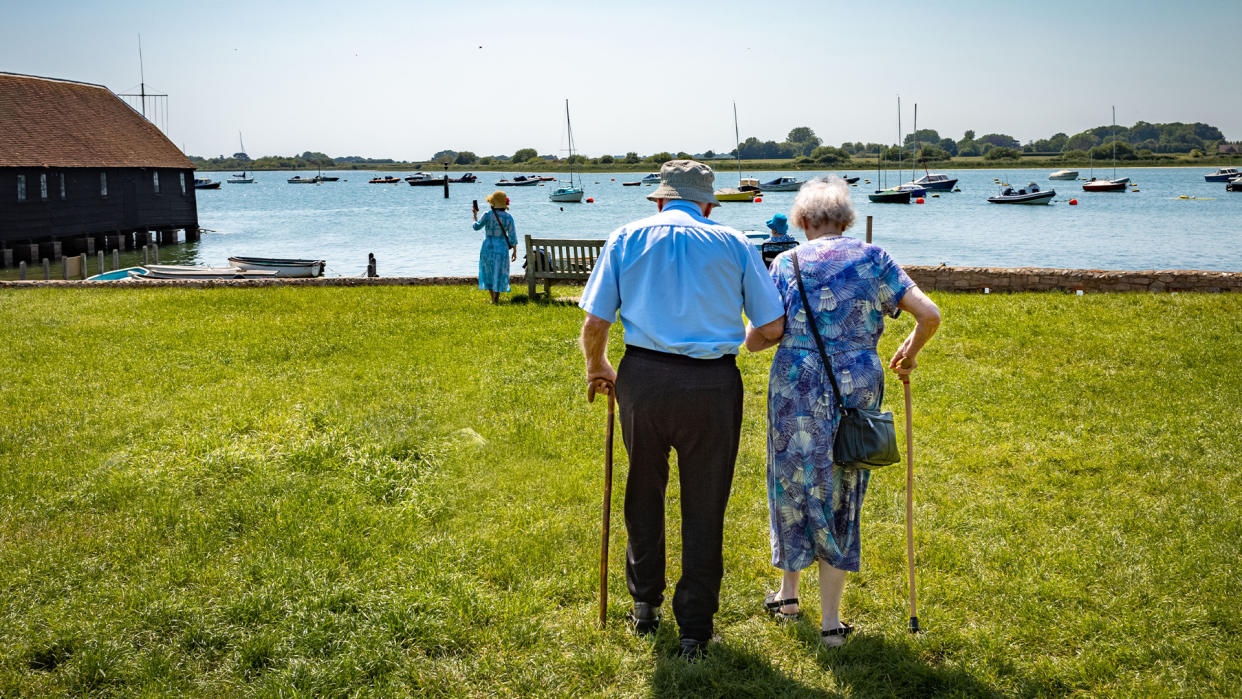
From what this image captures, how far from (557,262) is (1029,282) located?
24.2ft

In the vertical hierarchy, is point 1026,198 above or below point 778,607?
above

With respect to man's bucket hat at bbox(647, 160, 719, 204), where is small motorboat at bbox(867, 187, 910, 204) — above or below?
above

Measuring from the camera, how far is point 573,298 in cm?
1323

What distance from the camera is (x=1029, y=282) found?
13695 mm

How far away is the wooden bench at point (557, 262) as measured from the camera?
13.1m

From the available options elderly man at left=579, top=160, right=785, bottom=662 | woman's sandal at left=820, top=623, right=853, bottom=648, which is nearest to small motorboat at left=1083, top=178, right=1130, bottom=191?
woman's sandal at left=820, top=623, right=853, bottom=648

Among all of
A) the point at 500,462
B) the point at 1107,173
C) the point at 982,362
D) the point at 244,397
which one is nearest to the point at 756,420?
the point at 500,462

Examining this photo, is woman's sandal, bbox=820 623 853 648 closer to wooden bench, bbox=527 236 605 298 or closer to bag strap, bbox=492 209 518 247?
wooden bench, bbox=527 236 605 298

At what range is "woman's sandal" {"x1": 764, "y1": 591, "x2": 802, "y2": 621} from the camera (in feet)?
13.5

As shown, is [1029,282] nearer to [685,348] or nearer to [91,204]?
[685,348]

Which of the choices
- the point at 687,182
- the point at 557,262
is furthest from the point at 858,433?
the point at 557,262

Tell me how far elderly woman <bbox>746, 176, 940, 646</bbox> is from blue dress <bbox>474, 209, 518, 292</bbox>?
30.2ft

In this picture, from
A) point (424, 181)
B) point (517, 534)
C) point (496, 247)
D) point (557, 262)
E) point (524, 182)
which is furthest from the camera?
point (524, 182)

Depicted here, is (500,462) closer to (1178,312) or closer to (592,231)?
(1178,312)
